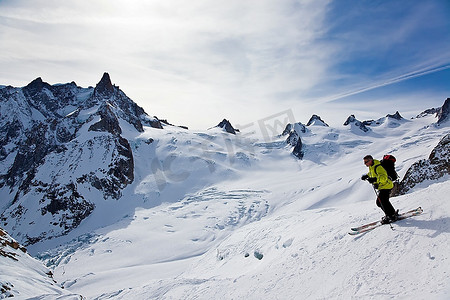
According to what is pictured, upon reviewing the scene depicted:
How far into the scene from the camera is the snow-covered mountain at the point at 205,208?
6.48 metres

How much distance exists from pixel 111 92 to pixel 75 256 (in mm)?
71273

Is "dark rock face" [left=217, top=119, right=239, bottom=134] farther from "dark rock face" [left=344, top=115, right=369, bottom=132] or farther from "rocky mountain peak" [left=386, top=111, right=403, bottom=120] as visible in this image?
"rocky mountain peak" [left=386, top=111, right=403, bottom=120]

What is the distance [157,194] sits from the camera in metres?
54.9

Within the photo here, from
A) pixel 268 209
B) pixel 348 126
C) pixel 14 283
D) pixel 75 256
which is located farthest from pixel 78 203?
pixel 348 126

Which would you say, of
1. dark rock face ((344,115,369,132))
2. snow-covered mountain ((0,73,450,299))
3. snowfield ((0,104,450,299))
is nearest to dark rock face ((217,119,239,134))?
snow-covered mountain ((0,73,450,299))

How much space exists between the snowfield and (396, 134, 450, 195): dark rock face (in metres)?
0.51

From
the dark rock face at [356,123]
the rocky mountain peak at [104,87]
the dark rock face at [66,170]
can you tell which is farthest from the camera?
the dark rock face at [356,123]

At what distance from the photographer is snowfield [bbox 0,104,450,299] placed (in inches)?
236

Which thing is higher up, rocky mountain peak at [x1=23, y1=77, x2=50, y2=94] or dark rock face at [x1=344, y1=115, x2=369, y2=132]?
rocky mountain peak at [x1=23, y1=77, x2=50, y2=94]

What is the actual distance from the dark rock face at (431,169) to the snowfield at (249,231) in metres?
0.51

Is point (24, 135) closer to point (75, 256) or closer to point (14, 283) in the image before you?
point (75, 256)

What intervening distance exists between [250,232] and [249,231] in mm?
525

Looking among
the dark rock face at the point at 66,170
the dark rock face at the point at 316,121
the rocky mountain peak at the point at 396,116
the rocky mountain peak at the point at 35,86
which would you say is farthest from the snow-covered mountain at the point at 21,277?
the rocky mountain peak at the point at 396,116

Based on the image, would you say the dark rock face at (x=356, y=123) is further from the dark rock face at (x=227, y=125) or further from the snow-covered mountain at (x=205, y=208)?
the dark rock face at (x=227, y=125)
